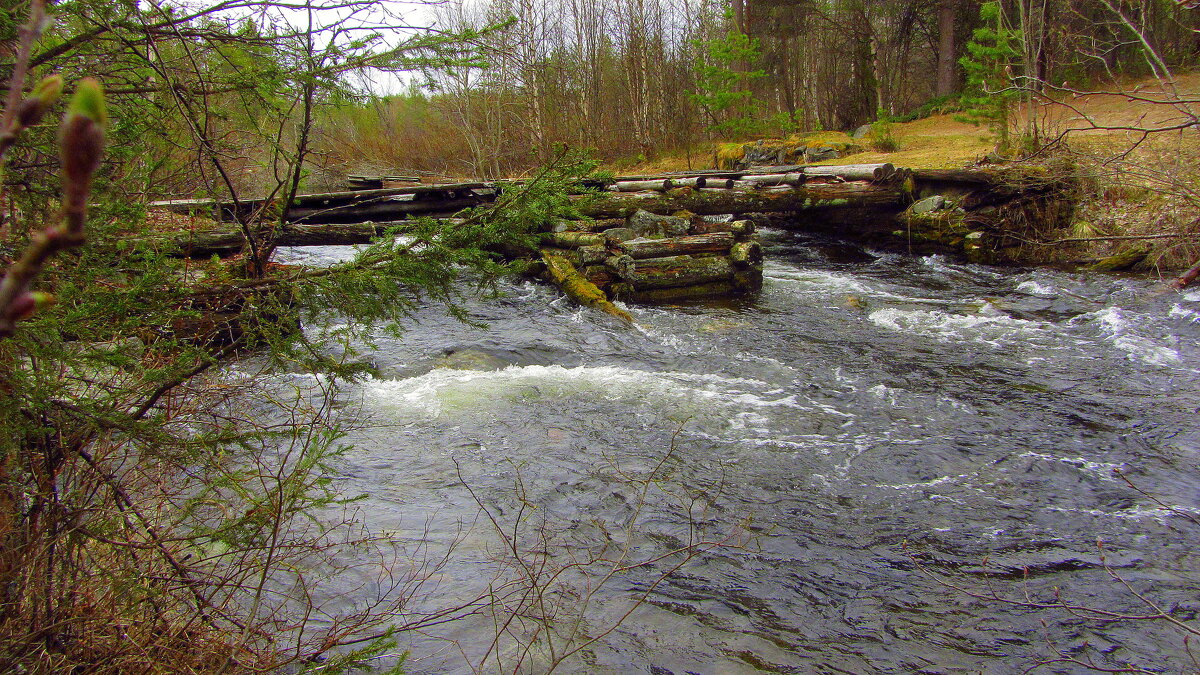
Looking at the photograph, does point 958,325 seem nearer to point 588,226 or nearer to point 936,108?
point 588,226

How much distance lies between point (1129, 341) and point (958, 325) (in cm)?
175

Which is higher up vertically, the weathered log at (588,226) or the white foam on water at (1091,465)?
the weathered log at (588,226)

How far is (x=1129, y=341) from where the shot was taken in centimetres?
786

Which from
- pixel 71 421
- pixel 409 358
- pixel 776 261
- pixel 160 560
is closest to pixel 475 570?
pixel 160 560

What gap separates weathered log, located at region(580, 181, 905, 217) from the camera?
12.5 m

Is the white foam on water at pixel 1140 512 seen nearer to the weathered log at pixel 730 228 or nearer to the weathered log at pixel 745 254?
the weathered log at pixel 745 254

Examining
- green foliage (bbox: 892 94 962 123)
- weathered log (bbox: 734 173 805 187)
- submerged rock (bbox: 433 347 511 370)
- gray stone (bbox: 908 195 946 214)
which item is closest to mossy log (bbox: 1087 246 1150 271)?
gray stone (bbox: 908 195 946 214)

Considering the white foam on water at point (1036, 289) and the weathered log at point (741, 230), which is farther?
the weathered log at point (741, 230)

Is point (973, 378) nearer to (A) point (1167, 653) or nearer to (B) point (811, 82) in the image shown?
(A) point (1167, 653)

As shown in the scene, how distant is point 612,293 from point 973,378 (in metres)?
5.17


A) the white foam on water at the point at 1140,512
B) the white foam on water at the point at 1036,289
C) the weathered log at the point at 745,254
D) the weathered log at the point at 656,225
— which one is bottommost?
the white foam on water at the point at 1140,512

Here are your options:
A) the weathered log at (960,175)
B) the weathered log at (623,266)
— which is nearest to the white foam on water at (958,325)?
the weathered log at (623,266)

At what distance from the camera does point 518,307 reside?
34.6 ft

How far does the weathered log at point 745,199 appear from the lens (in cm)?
1251
